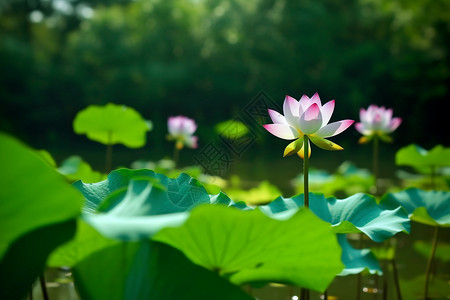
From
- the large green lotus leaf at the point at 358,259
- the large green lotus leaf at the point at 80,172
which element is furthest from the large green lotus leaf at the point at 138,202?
the large green lotus leaf at the point at 80,172

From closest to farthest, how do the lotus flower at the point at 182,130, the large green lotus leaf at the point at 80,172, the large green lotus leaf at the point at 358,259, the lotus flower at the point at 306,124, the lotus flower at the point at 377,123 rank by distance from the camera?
the lotus flower at the point at 306,124
the large green lotus leaf at the point at 358,259
the large green lotus leaf at the point at 80,172
the lotus flower at the point at 377,123
the lotus flower at the point at 182,130

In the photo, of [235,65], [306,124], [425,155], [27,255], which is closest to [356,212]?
[306,124]

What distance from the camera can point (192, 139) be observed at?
201 cm

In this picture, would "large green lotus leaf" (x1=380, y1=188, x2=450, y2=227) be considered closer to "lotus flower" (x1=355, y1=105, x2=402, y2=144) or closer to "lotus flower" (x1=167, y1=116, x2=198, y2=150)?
"lotus flower" (x1=355, y1=105, x2=402, y2=144)

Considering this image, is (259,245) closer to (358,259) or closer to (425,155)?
(358,259)

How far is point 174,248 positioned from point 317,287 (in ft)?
0.63

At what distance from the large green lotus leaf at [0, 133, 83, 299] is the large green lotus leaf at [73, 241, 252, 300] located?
78mm

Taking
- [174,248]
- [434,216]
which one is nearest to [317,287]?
[174,248]

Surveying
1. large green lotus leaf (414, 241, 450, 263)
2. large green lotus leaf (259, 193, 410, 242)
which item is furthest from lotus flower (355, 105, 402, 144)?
large green lotus leaf (259, 193, 410, 242)

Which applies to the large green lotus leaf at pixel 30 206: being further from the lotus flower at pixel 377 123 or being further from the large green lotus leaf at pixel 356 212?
the lotus flower at pixel 377 123

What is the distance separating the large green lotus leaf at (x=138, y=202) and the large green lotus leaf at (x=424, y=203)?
21.0 inches

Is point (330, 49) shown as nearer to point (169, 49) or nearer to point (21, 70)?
point (169, 49)

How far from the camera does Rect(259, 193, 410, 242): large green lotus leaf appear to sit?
2.41ft

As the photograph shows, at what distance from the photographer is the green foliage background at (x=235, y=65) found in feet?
30.2
